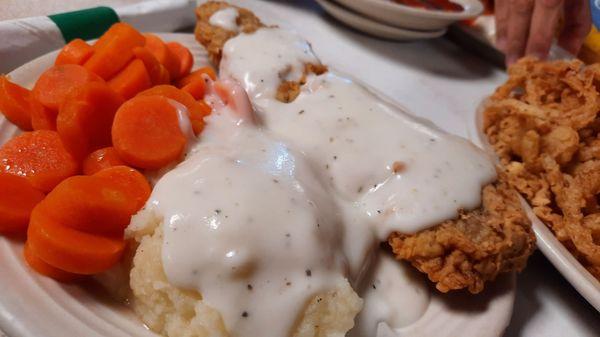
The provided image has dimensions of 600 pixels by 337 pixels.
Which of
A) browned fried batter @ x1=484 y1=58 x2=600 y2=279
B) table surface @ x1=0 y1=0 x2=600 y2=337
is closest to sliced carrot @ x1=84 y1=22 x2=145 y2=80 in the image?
table surface @ x1=0 y1=0 x2=600 y2=337

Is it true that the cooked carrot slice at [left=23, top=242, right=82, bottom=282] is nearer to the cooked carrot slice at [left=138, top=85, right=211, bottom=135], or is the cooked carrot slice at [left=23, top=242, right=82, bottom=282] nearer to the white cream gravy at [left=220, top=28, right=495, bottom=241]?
the cooked carrot slice at [left=138, top=85, right=211, bottom=135]

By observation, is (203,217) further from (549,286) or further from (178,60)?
(549,286)

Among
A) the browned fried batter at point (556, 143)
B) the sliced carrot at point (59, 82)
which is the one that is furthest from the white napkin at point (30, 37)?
the browned fried batter at point (556, 143)

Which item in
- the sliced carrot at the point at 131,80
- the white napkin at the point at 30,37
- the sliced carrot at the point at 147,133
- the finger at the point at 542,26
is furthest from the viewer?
the finger at the point at 542,26

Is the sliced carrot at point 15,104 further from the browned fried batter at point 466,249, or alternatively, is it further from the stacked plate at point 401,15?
the stacked plate at point 401,15

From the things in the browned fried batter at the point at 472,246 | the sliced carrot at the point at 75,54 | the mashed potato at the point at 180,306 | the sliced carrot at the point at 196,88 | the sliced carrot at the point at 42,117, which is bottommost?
the browned fried batter at the point at 472,246

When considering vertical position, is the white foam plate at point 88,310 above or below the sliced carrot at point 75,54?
below
